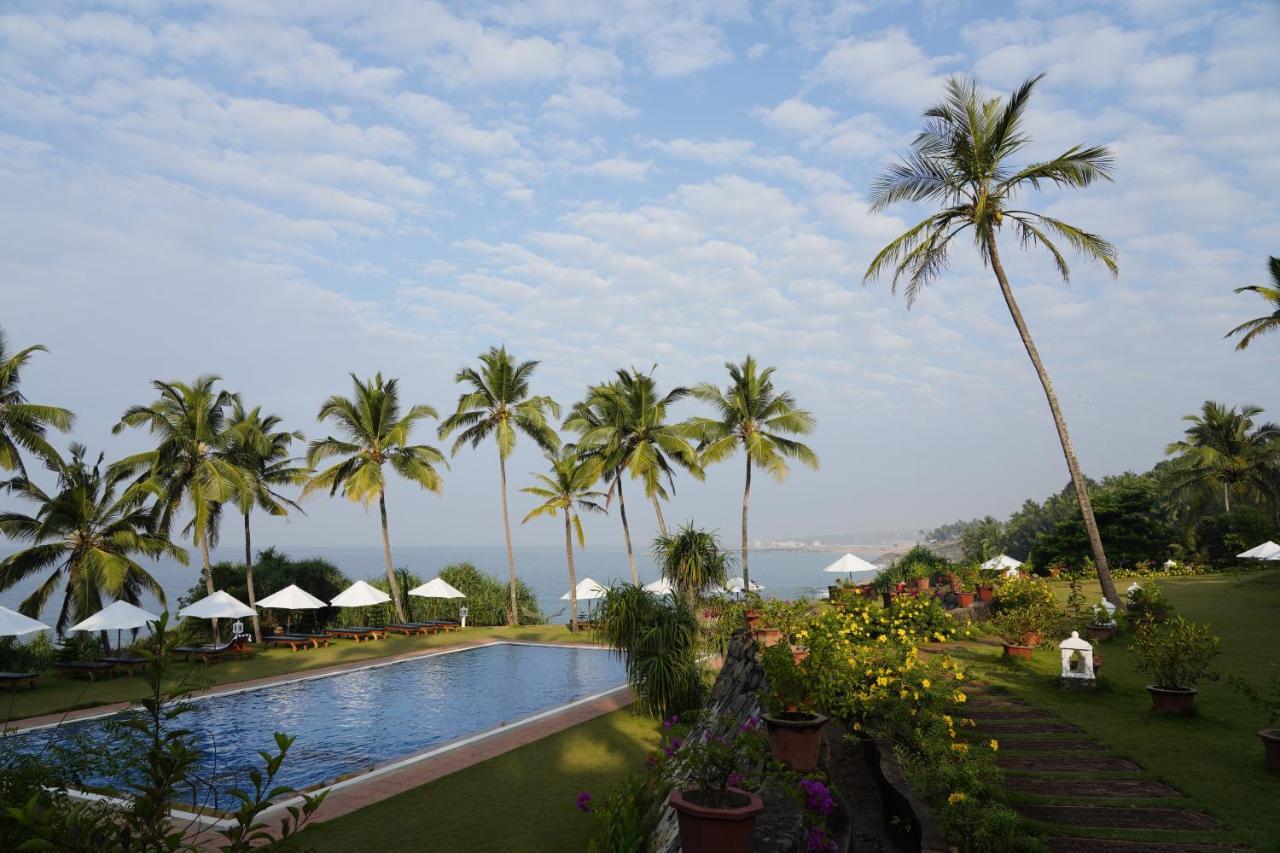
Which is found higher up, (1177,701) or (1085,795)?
→ (1177,701)

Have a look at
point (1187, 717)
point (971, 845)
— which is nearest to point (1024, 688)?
point (1187, 717)

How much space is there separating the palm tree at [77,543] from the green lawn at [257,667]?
2902mm

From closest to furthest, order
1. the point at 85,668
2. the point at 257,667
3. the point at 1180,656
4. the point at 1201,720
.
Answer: the point at 1201,720 → the point at 1180,656 → the point at 85,668 → the point at 257,667

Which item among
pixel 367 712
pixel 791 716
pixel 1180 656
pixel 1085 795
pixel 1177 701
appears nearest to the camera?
pixel 791 716

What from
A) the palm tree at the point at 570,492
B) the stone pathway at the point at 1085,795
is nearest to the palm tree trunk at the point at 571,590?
the palm tree at the point at 570,492

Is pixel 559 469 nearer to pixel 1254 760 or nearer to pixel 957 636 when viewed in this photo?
pixel 957 636

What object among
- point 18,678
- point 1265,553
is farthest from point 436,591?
point 1265,553

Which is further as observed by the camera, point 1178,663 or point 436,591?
point 436,591

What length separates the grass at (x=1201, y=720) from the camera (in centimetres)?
635

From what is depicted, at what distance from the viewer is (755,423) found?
28.8 meters

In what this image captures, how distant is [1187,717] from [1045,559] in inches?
1100

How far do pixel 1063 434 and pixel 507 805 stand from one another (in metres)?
14.3

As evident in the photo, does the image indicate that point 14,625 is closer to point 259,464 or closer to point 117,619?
point 117,619

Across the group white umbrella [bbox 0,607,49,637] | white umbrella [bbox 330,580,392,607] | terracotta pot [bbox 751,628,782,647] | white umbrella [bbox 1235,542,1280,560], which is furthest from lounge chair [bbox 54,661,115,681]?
white umbrella [bbox 1235,542,1280,560]
